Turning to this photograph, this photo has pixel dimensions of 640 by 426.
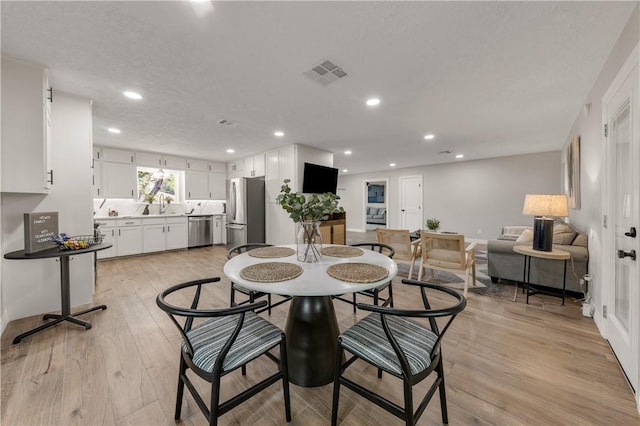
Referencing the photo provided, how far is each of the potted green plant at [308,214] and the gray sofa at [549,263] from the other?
2903mm

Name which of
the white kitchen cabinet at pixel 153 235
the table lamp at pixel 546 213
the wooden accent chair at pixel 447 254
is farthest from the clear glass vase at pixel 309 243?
the white kitchen cabinet at pixel 153 235

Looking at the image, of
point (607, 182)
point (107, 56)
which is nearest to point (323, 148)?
point (107, 56)

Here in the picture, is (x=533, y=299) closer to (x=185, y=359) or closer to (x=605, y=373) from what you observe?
(x=605, y=373)

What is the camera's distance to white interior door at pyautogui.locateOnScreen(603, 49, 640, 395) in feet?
5.01

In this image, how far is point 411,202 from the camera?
8172mm

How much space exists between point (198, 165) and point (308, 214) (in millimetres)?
5827

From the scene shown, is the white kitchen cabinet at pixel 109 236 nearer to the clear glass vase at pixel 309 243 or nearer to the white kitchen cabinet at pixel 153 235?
the white kitchen cabinet at pixel 153 235

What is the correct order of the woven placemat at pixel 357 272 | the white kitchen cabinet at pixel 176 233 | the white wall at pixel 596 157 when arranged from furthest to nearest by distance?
1. the white kitchen cabinet at pixel 176 233
2. the white wall at pixel 596 157
3. the woven placemat at pixel 357 272

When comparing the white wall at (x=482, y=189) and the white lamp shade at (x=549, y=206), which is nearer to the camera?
the white lamp shade at (x=549, y=206)

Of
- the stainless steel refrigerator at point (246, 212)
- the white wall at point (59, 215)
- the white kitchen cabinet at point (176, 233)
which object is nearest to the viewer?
the white wall at point (59, 215)

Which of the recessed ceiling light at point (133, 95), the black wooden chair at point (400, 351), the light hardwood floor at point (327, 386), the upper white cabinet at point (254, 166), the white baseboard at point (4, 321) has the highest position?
the recessed ceiling light at point (133, 95)

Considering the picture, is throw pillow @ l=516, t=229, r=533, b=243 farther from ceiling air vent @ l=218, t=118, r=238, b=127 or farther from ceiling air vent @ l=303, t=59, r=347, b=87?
ceiling air vent @ l=218, t=118, r=238, b=127

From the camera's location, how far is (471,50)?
195 centimetres

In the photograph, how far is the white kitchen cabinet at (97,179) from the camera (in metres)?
4.98
